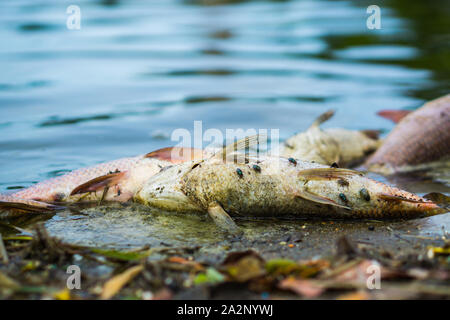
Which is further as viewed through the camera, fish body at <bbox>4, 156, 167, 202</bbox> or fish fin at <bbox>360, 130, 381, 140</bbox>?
fish fin at <bbox>360, 130, 381, 140</bbox>

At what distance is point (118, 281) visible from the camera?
295 cm

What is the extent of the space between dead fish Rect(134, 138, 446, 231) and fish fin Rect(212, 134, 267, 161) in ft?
0.04

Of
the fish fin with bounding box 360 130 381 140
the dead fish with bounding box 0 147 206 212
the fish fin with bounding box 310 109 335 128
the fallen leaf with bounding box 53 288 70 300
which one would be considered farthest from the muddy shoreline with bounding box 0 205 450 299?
the fish fin with bounding box 360 130 381 140

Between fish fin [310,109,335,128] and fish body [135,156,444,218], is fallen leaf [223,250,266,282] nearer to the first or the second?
fish body [135,156,444,218]

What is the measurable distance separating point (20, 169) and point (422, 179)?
4.17m

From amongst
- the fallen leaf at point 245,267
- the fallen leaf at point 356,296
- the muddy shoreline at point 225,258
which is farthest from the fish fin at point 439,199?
the fallen leaf at point 245,267

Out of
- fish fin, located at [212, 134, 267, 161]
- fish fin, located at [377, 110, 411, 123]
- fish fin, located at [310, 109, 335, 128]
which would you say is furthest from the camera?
fish fin, located at [377, 110, 411, 123]

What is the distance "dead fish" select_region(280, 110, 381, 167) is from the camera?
5871 mm

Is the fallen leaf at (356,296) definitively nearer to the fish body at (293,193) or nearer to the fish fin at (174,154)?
the fish body at (293,193)

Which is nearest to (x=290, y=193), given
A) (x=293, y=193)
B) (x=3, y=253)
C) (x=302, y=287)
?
(x=293, y=193)

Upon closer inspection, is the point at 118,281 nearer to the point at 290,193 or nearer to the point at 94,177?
the point at 290,193

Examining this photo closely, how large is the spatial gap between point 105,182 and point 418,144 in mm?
3537

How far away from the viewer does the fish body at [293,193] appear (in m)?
3.95
